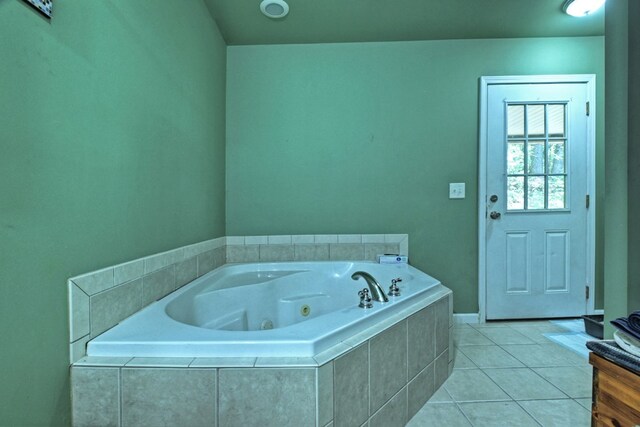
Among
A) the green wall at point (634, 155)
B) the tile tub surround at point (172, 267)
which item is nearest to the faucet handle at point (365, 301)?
the tile tub surround at point (172, 267)

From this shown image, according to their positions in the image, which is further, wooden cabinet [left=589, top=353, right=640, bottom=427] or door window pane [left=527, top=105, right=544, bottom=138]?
door window pane [left=527, top=105, right=544, bottom=138]

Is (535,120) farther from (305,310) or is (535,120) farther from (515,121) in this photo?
(305,310)

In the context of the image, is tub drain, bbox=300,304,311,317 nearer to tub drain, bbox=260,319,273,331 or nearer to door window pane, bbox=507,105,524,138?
tub drain, bbox=260,319,273,331

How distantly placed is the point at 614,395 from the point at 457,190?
6.30 ft

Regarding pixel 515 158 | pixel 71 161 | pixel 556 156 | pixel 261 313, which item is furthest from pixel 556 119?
pixel 71 161

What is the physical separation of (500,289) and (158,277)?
2.41 meters

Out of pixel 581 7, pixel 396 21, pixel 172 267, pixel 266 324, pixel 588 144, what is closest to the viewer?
pixel 172 267

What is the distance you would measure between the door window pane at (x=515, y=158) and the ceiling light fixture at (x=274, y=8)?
194 cm

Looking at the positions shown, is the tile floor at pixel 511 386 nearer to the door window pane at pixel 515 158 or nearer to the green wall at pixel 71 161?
the door window pane at pixel 515 158

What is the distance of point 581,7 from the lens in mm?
1995

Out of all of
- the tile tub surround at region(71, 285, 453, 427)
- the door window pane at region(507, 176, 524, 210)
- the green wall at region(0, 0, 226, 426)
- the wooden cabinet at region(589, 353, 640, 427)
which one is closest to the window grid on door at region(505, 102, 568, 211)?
the door window pane at region(507, 176, 524, 210)

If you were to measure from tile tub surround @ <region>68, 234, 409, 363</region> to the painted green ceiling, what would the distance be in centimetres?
152

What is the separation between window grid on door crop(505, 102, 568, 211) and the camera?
2.38 meters

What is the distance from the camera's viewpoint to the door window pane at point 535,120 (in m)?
2.39
